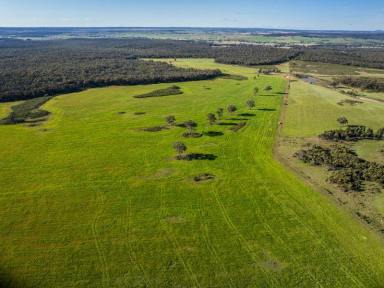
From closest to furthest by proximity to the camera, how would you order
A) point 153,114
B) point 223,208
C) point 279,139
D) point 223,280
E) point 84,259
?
point 223,280 → point 84,259 → point 223,208 → point 279,139 → point 153,114

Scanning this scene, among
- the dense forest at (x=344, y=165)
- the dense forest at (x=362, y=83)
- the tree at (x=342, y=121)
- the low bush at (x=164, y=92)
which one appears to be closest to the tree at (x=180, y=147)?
the dense forest at (x=344, y=165)

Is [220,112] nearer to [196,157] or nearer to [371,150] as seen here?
[196,157]

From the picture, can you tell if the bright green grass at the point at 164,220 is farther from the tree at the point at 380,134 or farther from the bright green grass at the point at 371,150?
the tree at the point at 380,134

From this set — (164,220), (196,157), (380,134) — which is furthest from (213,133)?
(164,220)

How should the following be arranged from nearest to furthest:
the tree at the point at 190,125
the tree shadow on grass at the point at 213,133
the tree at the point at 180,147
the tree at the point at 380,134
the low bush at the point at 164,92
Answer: the tree at the point at 180,147
the tree at the point at 380,134
the tree shadow on grass at the point at 213,133
the tree at the point at 190,125
the low bush at the point at 164,92

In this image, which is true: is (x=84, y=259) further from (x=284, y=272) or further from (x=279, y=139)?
(x=279, y=139)

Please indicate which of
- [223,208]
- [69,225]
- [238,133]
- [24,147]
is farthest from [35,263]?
[238,133]

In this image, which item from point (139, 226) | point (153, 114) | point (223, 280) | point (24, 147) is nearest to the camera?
point (223, 280)
